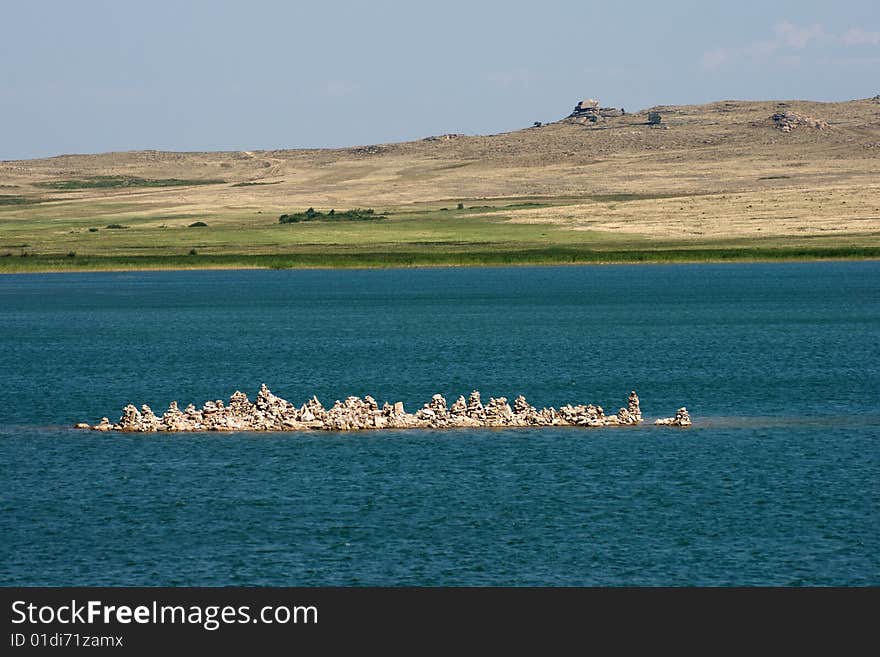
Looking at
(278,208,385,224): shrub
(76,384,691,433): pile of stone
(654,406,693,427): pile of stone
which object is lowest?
(654,406,693,427): pile of stone

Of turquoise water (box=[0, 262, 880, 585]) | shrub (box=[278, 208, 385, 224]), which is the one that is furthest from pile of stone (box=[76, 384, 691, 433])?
shrub (box=[278, 208, 385, 224])

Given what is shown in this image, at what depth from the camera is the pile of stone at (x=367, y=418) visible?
43344mm

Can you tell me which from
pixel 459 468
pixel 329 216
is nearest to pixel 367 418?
pixel 459 468

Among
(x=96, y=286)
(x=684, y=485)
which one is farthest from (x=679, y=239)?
(x=684, y=485)

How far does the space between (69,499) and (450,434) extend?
11799mm

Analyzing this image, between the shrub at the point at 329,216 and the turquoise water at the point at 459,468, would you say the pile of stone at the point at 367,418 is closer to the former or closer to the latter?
the turquoise water at the point at 459,468

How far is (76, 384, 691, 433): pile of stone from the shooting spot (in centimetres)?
4334

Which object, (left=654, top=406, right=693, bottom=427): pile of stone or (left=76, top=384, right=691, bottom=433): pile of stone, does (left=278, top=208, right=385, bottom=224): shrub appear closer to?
(left=76, top=384, right=691, bottom=433): pile of stone

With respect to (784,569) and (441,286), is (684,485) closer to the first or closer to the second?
(784,569)

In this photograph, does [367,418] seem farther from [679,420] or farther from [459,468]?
[679,420]

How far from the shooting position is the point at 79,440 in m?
42.1

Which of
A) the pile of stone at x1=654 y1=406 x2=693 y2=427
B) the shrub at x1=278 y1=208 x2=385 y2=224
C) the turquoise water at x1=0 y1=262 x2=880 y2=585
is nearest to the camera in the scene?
the turquoise water at x1=0 y1=262 x2=880 y2=585

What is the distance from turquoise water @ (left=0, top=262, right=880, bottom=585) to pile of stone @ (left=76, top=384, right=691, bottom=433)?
89 centimetres

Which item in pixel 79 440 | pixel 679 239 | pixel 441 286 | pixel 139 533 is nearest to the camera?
pixel 139 533
